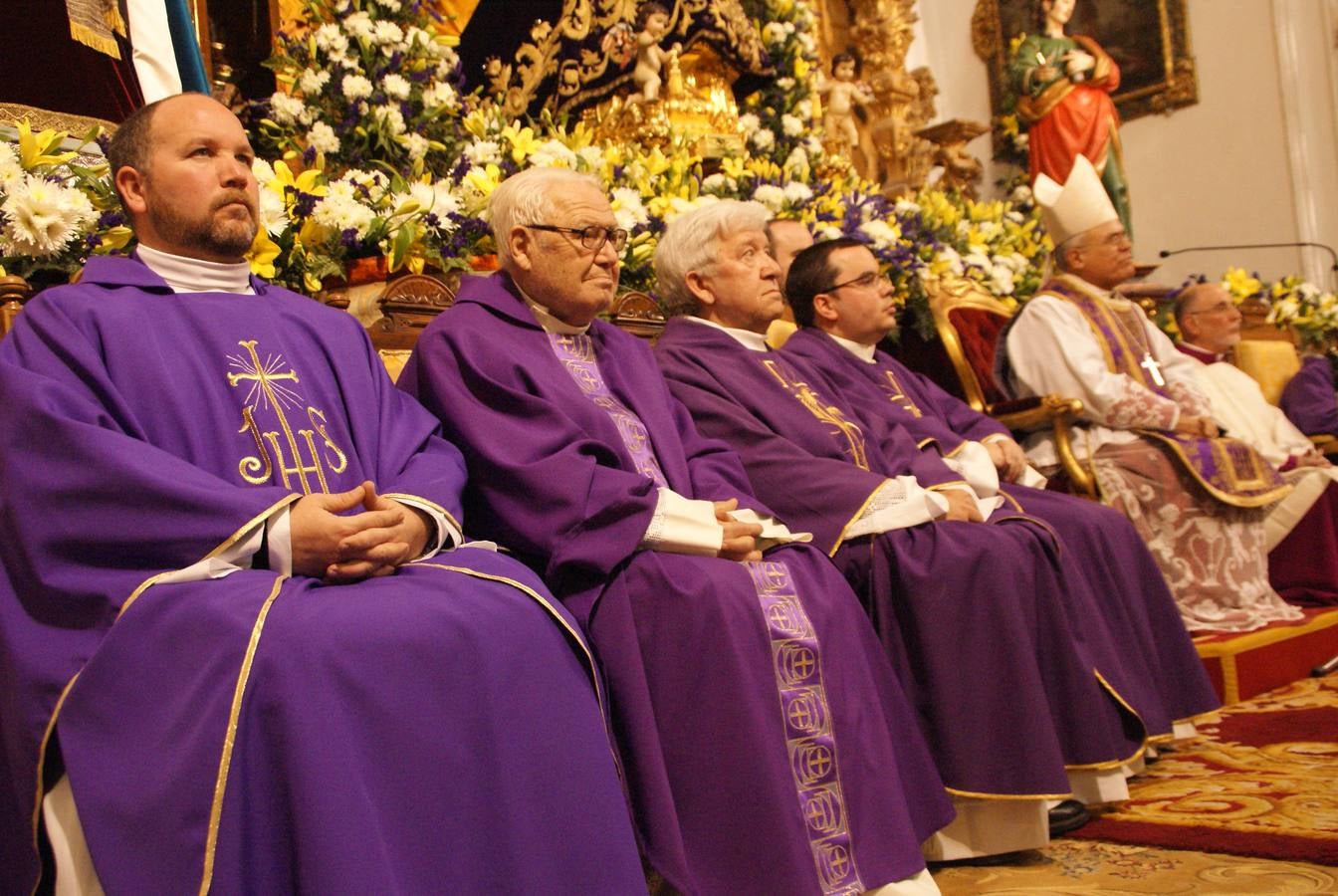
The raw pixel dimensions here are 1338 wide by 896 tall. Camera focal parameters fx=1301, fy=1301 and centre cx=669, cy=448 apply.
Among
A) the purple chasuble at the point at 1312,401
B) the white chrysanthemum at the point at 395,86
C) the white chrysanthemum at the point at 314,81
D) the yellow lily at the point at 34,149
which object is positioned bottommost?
the purple chasuble at the point at 1312,401

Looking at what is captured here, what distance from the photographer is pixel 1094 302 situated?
5.78m

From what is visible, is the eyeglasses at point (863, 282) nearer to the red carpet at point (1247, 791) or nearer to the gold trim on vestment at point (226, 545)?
the red carpet at point (1247, 791)

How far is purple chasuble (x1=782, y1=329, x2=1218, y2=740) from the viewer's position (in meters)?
3.67

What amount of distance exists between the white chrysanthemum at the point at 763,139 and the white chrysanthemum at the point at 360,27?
254 centimetres

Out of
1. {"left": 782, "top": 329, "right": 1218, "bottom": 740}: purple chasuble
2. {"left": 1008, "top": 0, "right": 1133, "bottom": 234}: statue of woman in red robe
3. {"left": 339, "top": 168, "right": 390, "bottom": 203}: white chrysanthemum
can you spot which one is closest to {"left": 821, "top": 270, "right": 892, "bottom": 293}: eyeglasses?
{"left": 782, "top": 329, "right": 1218, "bottom": 740}: purple chasuble

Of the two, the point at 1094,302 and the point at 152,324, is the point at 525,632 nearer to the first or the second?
the point at 152,324

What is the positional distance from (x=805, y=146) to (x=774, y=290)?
2989 mm

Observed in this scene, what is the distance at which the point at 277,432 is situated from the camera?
8.92 ft

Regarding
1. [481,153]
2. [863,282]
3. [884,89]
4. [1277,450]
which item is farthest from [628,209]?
[884,89]

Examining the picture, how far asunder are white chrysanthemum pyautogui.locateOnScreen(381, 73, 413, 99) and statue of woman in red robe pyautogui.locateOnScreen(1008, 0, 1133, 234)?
7.46 m

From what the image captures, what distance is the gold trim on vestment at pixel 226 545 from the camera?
7.18 feet

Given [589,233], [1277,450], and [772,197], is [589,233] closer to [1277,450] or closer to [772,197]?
[772,197]

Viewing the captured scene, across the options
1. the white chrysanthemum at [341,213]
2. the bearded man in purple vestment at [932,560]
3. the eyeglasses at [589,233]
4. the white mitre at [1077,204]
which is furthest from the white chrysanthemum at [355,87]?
the white mitre at [1077,204]

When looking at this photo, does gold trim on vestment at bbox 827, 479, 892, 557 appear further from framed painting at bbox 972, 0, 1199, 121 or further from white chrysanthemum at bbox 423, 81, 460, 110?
framed painting at bbox 972, 0, 1199, 121
